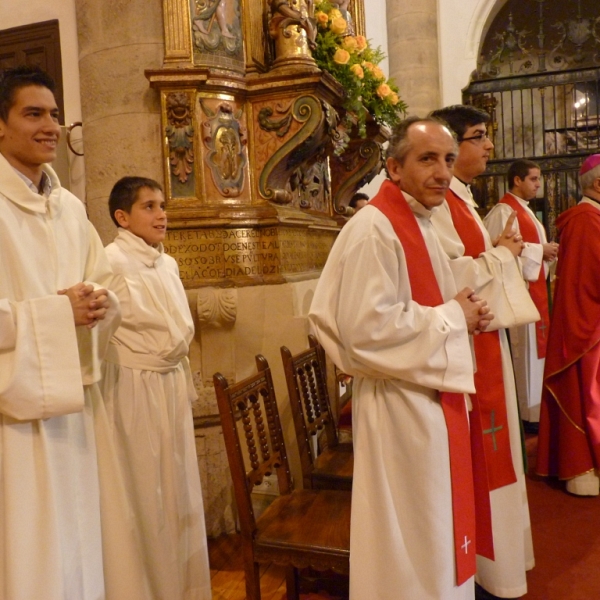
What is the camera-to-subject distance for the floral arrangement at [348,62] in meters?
4.07

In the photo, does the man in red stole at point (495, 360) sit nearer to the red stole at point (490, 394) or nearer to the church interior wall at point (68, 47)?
the red stole at point (490, 394)

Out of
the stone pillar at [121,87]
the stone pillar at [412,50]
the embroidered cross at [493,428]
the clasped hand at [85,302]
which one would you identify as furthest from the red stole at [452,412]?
the stone pillar at [412,50]

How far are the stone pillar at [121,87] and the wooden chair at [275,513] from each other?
4.94ft

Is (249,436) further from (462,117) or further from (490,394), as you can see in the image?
(462,117)

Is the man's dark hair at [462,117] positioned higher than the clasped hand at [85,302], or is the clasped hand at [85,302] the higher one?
the man's dark hair at [462,117]

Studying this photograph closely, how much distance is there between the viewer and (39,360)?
185cm

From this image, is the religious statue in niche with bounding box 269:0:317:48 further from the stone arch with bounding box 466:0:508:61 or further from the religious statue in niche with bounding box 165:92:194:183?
the stone arch with bounding box 466:0:508:61

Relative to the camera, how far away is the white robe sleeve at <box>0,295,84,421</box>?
1796mm

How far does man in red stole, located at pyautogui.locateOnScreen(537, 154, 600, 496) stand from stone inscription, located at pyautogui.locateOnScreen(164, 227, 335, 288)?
1.70 metres

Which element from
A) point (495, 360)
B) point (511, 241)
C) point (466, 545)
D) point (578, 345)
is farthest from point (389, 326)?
point (578, 345)

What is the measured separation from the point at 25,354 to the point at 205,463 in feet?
5.91

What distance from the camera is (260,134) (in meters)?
3.59

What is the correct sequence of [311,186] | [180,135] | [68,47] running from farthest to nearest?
[311,186] < [68,47] < [180,135]

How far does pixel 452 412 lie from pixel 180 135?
2.19 meters
